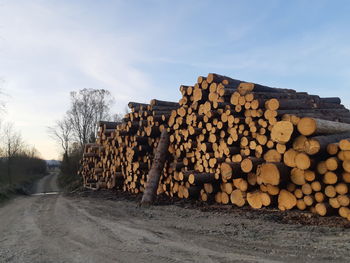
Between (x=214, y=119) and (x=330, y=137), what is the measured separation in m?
3.01

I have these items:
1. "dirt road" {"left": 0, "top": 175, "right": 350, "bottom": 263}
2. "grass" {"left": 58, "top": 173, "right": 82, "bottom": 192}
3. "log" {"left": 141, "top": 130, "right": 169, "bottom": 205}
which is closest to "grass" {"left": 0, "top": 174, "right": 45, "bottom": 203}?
"grass" {"left": 58, "top": 173, "right": 82, "bottom": 192}

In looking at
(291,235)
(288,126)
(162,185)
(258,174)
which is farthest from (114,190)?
(291,235)

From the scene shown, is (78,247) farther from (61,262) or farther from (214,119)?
(214,119)

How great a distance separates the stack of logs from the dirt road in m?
0.90

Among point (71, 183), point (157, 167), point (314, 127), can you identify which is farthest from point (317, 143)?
point (71, 183)

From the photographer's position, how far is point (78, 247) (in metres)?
4.45

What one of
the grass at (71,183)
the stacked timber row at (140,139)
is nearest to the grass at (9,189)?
the grass at (71,183)

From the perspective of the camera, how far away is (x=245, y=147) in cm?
767

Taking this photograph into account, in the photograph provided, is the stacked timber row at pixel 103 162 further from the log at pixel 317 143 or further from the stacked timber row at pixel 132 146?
the log at pixel 317 143

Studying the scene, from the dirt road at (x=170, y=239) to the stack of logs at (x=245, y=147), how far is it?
90 cm

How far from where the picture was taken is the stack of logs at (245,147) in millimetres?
6039

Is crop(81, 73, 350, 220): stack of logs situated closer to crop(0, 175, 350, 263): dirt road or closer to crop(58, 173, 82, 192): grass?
crop(0, 175, 350, 263): dirt road

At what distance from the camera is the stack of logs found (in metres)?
6.04

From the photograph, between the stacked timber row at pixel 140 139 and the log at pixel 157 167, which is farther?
the stacked timber row at pixel 140 139
